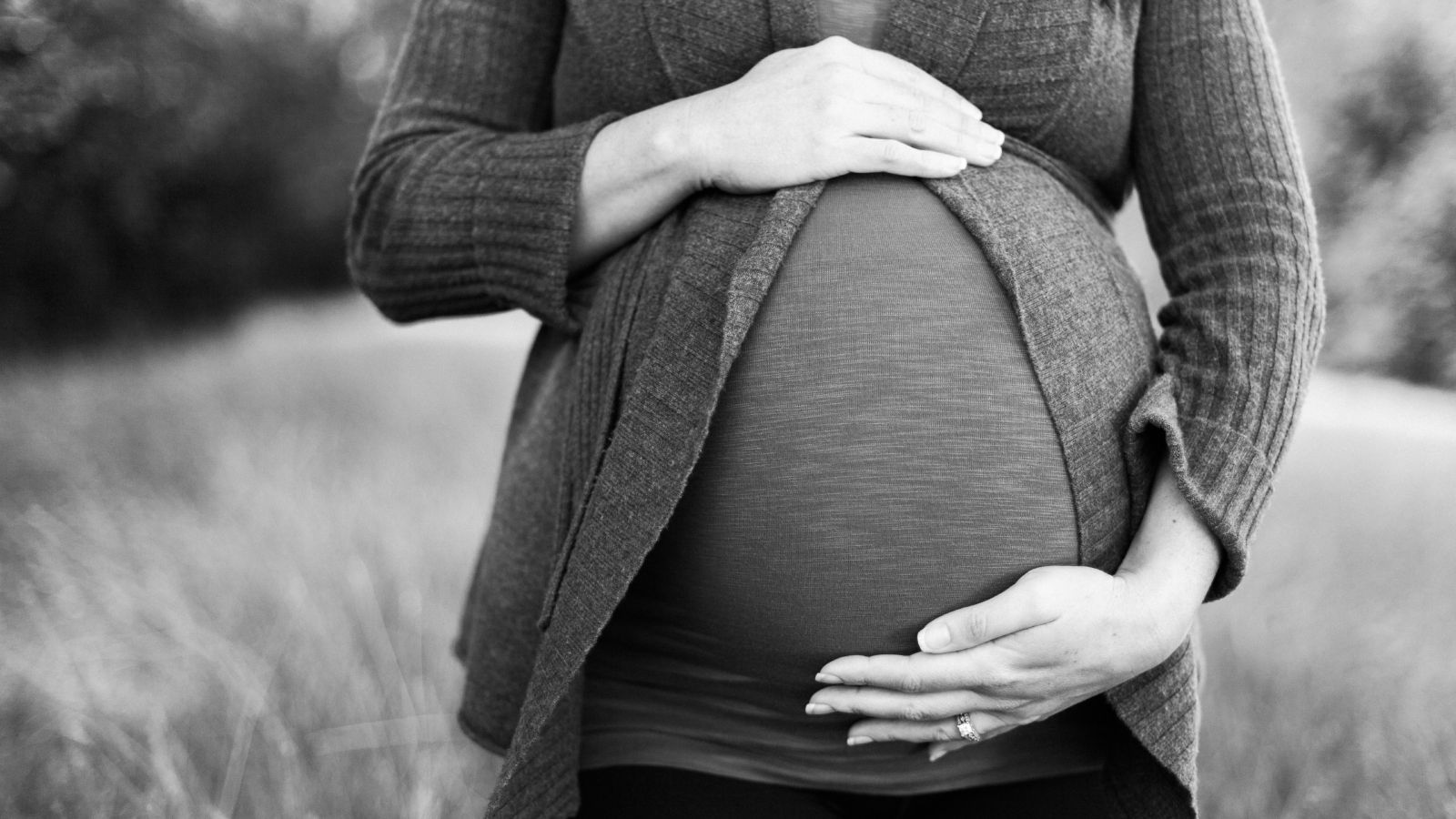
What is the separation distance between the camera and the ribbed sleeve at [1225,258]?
0.91m

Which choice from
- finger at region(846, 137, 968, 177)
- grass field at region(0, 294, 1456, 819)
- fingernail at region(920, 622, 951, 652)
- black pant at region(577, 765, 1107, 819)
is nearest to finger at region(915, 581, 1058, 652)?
fingernail at region(920, 622, 951, 652)

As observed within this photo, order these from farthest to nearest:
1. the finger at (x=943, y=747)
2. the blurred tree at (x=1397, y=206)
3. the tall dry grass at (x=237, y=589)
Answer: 1. the blurred tree at (x=1397, y=206)
2. the tall dry grass at (x=237, y=589)
3. the finger at (x=943, y=747)

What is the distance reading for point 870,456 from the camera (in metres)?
0.88

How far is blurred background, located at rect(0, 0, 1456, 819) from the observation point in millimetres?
1873

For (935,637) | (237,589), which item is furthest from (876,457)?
(237,589)

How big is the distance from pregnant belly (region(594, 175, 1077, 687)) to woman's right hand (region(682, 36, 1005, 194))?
0.09 m

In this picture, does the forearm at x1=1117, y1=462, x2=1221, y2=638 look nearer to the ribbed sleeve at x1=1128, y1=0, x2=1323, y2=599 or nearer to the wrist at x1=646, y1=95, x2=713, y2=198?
the ribbed sleeve at x1=1128, y1=0, x2=1323, y2=599

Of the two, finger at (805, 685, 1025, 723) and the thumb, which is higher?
the thumb

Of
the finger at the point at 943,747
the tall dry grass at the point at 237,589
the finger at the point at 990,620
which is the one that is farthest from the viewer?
the tall dry grass at the point at 237,589

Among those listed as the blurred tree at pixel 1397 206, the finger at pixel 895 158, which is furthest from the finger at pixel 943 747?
the blurred tree at pixel 1397 206

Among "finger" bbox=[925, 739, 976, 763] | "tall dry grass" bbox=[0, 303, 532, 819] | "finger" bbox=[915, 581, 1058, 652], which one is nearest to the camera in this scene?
"finger" bbox=[915, 581, 1058, 652]

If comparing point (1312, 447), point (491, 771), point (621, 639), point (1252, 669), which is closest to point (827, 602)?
point (621, 639)

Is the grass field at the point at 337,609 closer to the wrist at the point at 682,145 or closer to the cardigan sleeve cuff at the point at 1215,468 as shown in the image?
the cardigan sleeve cuff at the point at 1215,468

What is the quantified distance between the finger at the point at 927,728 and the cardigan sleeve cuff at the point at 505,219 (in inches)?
19.8
